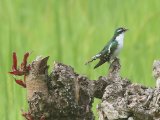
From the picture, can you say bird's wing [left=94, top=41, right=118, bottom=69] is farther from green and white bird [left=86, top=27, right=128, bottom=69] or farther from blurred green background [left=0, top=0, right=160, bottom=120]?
blurred green background [left=0, top=0, right=160, bottom=120]

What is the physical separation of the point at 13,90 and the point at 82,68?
55.6 inches

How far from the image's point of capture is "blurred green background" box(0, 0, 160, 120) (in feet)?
25.4

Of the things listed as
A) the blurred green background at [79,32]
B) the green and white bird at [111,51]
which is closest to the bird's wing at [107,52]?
the green and white bird at [111,51]

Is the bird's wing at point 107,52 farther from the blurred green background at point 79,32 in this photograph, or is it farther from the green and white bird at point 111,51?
the blurred green background at point 79,32

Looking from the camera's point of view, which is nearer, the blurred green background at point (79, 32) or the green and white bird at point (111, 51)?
the green and white bird at point (111, 51)

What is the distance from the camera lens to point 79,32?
8.55 m

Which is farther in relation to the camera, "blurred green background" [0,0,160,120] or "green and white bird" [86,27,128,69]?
"blurred green background" [0,0,160,120]

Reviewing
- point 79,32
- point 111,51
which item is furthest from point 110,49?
point 79,32

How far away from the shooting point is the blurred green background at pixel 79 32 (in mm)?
7738

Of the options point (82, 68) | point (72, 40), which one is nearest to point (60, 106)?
point (82, 68)

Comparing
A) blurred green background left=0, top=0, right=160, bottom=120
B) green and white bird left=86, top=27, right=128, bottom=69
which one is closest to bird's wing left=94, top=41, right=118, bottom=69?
green and white bird left=86, top=27, right=128, bottom=69

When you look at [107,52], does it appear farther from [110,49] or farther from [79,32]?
[79,32]

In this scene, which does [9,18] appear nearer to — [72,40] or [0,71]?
[72,40]

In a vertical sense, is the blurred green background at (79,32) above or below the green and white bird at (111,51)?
above
